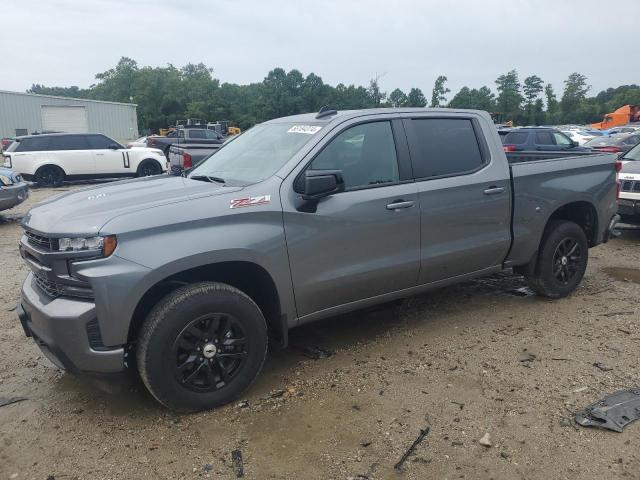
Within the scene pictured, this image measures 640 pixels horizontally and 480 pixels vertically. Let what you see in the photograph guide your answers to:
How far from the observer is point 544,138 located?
52.4 ft

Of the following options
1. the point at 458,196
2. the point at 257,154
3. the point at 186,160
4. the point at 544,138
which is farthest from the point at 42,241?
the point at 544,138

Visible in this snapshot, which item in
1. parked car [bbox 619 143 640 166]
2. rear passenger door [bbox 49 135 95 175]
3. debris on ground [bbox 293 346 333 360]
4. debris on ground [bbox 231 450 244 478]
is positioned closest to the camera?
debris on ground [bbox 231 450 244 478]

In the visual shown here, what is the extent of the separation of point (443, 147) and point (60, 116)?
4636 centimetres

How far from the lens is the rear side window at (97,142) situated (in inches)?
658

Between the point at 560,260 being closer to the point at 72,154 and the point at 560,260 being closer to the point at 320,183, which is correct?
the point at 320,183

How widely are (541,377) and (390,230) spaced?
1474 millimetres

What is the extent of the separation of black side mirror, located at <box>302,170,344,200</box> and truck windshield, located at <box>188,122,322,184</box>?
1.15ft

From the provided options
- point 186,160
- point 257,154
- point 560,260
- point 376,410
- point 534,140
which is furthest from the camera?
point 534,140

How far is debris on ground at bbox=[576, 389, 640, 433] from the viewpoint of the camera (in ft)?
10.5

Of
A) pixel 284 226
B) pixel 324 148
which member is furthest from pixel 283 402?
pixel 324 148

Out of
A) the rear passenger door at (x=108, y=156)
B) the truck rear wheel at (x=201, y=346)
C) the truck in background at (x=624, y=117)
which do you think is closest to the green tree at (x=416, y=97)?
the truck in background at (x=624, y=117)

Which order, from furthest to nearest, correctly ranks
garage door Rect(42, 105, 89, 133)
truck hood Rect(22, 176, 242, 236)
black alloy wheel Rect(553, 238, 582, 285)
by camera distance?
garage door Rect(42, 105, 89, 133), black alloy wheel Rect(553, 238, 582, 285), truck hood Rect(22, 176, 242, 236)

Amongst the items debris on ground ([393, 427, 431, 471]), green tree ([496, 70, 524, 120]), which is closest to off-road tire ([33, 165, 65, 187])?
debris on ground ([393, 427, 431, 471])

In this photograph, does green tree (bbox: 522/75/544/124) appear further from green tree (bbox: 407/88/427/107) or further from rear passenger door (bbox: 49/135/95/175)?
rear passenger door (bbox: 49/135/95/175)
